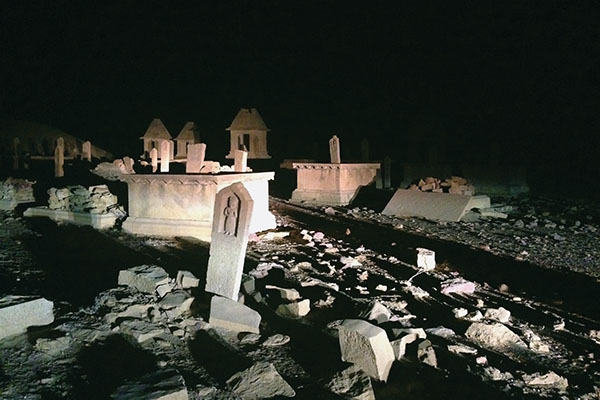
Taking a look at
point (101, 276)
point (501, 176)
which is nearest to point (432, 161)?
point (501, 176)

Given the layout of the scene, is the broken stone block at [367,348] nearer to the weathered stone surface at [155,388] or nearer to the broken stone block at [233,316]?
the broken stone block at [233,316]

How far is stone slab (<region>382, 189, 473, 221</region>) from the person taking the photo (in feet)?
47.0

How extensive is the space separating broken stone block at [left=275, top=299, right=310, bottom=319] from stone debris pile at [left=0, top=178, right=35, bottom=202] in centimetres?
1340

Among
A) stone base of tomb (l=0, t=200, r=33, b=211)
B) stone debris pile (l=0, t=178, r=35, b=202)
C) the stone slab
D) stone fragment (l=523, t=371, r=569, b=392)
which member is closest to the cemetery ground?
stone fragment (l=523, t=371, r=569, b=392)

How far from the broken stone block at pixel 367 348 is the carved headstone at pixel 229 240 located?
7.03 feet

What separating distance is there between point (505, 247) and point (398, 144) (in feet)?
91.5

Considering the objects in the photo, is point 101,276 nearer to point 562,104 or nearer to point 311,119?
point 562,104

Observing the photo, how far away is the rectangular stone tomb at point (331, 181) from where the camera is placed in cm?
1809

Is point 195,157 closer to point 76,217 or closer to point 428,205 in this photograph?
point 76,217

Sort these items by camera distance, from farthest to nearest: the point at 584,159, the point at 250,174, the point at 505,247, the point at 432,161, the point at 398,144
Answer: the point at 398,144 → the point at 584,159 → the point at 432,161 → the point at 250,174 → the point at 505,247

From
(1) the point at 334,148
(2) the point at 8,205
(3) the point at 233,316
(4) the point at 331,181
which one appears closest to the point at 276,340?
(3) the point at 233,316

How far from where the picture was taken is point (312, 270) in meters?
8.39

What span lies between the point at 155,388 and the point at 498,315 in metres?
4.25

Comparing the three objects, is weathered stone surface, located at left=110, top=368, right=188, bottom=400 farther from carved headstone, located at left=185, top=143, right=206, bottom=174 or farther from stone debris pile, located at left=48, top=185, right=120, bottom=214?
stone debris pile, located at left=48, top=185, right=120, bottom=214
